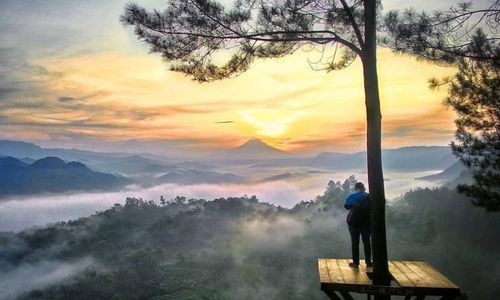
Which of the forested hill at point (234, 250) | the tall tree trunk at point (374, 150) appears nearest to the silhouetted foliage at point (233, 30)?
the tall tree trunk at point (374, 150)

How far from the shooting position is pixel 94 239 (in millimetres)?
67000

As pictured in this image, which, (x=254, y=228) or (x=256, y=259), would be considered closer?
(x=256, y=259)

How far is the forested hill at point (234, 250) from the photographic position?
140ft

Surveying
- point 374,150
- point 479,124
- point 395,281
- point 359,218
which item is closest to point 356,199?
point 359,218

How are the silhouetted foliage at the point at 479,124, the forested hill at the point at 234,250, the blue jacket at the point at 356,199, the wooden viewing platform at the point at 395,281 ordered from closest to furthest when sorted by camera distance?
the wooden viewing platform at the point at 395,281 < the blue jacket at the point at 356,199 < the silhouetted foliage at the point at 479,124 < the forested hill at the point at 234,250

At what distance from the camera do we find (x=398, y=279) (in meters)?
7.55

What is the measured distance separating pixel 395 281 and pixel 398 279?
0.09 metres

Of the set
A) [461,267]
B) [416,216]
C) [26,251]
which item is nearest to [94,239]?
[26,251]

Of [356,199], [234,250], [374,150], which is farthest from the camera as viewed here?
[234,250]

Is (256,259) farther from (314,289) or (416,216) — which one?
(416,216)

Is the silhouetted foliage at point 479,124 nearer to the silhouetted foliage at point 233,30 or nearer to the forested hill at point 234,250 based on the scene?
the silhouetted foliage at point 233,30

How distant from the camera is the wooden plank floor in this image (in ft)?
23.1

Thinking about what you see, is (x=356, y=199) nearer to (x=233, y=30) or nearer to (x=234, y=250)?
(x=233, y=30)

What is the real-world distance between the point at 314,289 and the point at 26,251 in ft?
171
